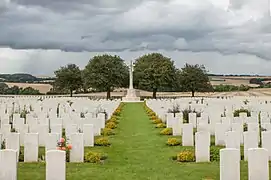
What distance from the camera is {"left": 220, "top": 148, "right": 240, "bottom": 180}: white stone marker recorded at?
9.64m

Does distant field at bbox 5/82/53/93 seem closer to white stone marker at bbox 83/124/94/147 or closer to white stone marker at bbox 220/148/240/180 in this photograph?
white stone marker at bbox 83/124/94/147

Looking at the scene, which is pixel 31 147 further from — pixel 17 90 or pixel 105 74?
pixel 17 90

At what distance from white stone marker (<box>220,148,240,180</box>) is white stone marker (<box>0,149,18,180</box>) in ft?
14.0

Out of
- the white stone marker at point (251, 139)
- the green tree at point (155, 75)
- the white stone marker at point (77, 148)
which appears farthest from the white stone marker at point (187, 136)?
the green tree at point (155, 75)

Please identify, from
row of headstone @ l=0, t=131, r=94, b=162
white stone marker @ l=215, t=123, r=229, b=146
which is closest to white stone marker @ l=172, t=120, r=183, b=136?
white stone marker @ l=215, t=123, r=229, b=146

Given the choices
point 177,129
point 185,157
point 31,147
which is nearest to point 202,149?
point 185,157

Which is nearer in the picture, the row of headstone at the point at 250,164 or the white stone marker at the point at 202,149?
the row of headstone at the point at 250,164

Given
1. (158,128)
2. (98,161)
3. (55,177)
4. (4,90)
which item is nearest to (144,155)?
(98,161)

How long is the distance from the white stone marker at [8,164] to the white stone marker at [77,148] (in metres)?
3.13

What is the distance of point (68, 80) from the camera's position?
302ft

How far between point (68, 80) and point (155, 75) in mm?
→ 19898

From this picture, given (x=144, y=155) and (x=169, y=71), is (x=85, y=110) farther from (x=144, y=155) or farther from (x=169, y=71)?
(x=169, y=71)

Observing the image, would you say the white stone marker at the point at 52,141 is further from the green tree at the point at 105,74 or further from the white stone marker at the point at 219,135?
the green tree at the point at 105,74

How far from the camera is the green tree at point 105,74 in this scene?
79.2 meters
